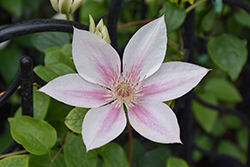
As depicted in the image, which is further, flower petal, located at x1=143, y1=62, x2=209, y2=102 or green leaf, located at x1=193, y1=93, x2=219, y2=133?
green leaf, located at x1=193, y1=93, x2=219, y2=133

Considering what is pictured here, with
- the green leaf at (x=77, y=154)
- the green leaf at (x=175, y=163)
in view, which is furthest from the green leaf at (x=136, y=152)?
the green leaf at (x=77, y=154)

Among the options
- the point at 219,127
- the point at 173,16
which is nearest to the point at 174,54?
the point at 173,16

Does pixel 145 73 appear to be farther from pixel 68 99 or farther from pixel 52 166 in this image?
pixel 52 166

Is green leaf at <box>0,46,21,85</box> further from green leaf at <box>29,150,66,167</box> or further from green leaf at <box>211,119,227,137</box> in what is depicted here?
green leaf at <box>211,119,227,137</box>

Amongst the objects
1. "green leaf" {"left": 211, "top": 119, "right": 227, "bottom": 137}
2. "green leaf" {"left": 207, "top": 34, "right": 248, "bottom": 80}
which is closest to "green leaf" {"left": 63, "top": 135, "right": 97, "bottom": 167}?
"green leaf" {"left": 207, "top": 34, "right": 248, "bottom": 80}

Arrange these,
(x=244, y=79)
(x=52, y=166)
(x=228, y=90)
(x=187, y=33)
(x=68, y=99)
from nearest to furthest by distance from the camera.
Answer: (x=68, y=99) < (x=52, y=166) < (x=187, y=33) < (x=228, y=90) < (x=244, y=79)

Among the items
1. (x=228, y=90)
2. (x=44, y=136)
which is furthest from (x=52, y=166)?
(x=228, y=90)

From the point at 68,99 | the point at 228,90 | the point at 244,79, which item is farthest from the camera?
the point at 244,79
